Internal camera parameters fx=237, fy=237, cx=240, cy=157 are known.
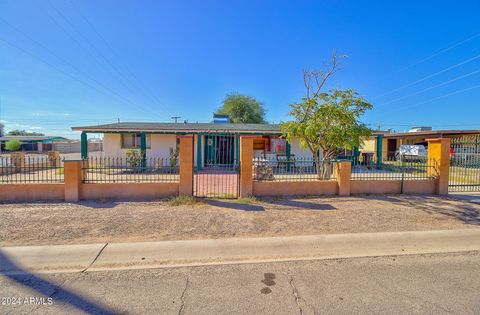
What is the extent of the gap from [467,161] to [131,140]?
1708 cm

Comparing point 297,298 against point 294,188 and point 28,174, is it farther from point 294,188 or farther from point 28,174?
point 28,174

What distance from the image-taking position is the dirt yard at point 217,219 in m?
4.56

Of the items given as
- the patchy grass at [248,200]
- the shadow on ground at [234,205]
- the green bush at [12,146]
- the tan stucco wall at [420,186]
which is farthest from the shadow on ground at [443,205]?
the green bush at [12,146]

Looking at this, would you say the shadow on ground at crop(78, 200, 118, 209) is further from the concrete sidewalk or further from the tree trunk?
the tree trunk

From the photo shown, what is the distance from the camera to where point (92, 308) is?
97.1 inches

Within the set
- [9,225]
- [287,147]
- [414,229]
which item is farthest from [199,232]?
[287,147]

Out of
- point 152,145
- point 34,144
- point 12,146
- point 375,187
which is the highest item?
point 34,144

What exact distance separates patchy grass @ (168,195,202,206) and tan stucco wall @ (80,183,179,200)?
32cm

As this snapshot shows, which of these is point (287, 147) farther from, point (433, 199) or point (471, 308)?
point (471, 308)

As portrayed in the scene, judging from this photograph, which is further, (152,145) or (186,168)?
(152,145)

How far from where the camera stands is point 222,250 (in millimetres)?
3951

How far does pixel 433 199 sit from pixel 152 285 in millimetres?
8467

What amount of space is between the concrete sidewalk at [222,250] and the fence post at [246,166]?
2.84 metres

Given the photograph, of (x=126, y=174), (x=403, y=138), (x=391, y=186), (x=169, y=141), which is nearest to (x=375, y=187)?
(x=391, y=186)
